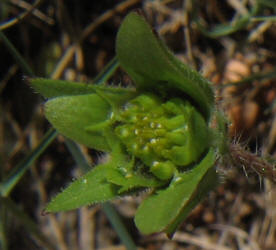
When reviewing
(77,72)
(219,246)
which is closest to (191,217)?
(219,246)

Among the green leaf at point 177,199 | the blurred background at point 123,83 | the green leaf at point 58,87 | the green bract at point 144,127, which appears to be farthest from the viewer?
the blurred background at point 123,83

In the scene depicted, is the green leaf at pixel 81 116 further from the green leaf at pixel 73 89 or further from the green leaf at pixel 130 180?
the green leaf at pixel 130 180

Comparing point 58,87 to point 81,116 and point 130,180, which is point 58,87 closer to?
point 81,116

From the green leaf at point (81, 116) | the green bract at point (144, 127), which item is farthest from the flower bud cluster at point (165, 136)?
the green leaf at point (81, 116)

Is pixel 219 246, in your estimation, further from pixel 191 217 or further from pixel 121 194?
pixel 121 194

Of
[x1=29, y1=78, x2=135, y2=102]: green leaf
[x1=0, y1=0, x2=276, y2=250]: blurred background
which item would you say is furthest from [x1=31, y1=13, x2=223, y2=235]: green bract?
[x1=0, y1=0, x2=276, y2=250]: blurred background

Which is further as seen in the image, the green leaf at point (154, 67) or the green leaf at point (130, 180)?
the green leaf at point (130, 180)

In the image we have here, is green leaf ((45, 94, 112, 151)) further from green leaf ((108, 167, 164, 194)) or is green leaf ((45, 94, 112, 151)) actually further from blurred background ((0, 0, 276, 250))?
blurred background ((0, 0, 276, 250))

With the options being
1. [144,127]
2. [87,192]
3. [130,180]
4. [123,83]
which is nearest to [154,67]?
[144,127]
